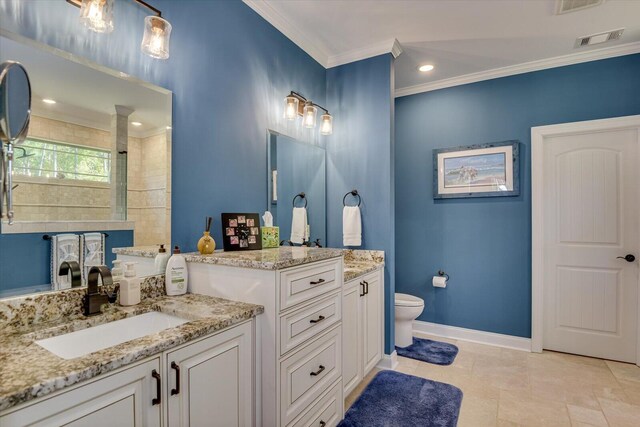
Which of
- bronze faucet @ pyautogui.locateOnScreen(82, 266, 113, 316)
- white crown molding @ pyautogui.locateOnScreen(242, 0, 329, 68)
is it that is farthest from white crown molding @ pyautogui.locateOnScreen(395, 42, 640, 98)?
bronze faucet @ pyautogui.locateOnScreen(82, 266, 113, 316)

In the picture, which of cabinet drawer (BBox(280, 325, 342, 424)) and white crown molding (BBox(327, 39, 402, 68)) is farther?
white crown molding (BBox(327, 39, 402, 68))

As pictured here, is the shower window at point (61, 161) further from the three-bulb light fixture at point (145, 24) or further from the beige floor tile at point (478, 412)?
the beige floor tile at point (478, 412)

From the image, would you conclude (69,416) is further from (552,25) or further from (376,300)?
(552,25)

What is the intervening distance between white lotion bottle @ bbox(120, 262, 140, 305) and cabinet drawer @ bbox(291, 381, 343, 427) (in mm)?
934

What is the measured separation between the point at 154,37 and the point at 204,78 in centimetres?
41

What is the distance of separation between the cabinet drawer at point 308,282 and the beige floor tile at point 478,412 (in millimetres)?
1201

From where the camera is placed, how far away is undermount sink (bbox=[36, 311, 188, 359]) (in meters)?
1.13

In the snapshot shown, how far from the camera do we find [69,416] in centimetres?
81

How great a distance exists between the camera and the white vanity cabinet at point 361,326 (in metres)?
2.13

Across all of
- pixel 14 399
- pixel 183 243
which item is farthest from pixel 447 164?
pixel 14 399

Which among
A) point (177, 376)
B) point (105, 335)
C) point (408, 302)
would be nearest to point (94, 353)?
point (177, 376)

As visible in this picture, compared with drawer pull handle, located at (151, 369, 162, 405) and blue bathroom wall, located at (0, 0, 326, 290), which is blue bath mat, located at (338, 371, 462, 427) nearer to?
drawer pull handle, located at (151, 369, 162, 405)

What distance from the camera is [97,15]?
128cm

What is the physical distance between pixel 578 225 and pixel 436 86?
77.5 inches
